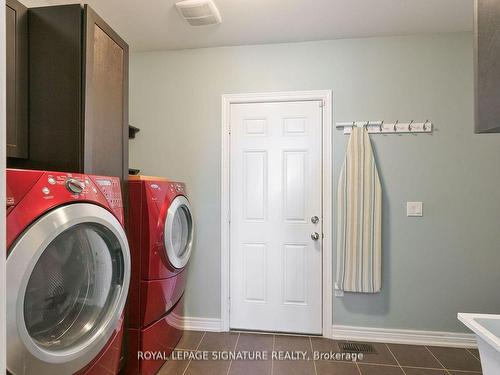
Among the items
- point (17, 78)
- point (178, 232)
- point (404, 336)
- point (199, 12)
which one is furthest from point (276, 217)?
point (17, 78)

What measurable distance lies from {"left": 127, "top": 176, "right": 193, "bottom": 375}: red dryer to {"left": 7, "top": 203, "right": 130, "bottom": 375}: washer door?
36 centimetres

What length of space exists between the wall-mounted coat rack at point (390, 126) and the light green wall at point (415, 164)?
2.0 inches

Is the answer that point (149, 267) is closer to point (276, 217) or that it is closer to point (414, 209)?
point (276, 217)

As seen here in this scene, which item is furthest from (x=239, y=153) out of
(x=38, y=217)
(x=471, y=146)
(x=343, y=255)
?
(x=471, y=146)

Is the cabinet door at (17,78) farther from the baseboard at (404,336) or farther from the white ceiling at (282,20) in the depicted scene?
the baseboard at (404,336)

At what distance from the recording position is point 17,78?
1257 mm

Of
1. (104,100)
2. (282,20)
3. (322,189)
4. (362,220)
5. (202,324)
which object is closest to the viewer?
(104,100)

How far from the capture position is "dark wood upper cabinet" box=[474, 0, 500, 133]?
31.7 inches

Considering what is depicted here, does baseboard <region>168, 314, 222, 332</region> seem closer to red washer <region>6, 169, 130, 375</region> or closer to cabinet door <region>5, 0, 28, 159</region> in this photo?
red washer <region>6, 169, 130, 375</region>

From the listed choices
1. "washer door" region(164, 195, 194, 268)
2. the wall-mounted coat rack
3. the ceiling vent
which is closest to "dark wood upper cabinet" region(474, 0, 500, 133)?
the wall-mounted coat rack

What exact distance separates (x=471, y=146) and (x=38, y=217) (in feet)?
9.05

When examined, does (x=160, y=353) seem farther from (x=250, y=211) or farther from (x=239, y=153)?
(x=239, y=153)

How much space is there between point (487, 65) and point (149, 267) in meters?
1.79

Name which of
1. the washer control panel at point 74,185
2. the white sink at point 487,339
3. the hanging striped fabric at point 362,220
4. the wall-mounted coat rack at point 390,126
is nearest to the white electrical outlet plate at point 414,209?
the hanging striped fabric at point 362,220
